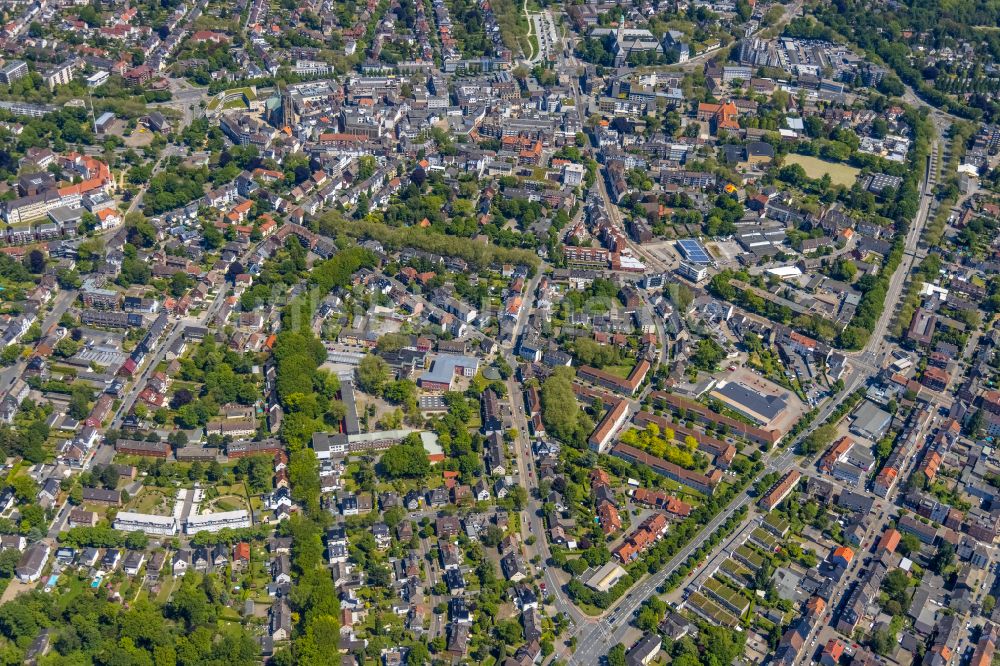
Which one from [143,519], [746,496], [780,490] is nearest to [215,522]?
[143,519]

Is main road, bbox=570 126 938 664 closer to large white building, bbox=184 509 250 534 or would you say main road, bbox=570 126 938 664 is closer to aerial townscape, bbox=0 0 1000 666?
aerial townscape, bbox=0 0 1000 666

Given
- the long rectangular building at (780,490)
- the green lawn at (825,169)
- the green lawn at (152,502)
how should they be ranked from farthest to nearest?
the green lawn at (825,169) → the long rectangular building at (780,490) → the green lawn at (152,502)

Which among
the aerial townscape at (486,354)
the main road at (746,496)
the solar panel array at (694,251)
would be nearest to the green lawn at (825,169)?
the aerial townscape at (486,354)

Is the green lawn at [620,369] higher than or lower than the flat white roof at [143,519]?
lower

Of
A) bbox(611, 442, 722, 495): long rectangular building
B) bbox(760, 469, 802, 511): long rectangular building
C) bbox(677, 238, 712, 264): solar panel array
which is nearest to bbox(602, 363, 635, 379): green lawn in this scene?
bbox(611, 442, 722, 495): long rectangular building

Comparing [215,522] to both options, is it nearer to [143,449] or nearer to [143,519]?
[143,519]

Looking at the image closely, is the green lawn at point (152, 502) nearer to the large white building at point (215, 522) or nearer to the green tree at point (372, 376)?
the large white building at point (215, 522)
